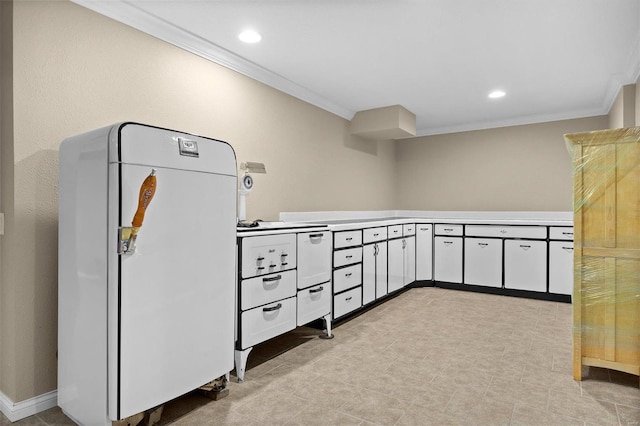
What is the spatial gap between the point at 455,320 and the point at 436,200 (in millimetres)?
2680

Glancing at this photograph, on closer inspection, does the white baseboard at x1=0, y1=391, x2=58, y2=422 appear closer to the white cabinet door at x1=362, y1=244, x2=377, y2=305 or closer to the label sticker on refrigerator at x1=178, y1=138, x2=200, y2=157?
the label sticker on refrigerator at x1=178, y1=138, x2=200, y2=157

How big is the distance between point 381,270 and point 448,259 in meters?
1.37

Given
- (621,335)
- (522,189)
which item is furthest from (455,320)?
(522,189)

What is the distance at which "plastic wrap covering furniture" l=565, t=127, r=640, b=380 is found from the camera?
7.66 feet

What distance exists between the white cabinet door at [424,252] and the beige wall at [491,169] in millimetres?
910

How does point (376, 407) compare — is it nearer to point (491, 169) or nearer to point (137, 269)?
point (137, 269)

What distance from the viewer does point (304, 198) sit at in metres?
4.15

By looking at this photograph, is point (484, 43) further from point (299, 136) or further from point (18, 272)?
point (18, 272)

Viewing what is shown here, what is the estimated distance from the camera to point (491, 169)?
218 inches

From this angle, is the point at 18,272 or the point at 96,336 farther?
the point at 18,272

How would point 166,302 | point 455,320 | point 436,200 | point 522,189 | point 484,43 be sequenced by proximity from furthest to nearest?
point 436,200 → point 522,189 → point 455,320 → point 484,43 → point 166,302

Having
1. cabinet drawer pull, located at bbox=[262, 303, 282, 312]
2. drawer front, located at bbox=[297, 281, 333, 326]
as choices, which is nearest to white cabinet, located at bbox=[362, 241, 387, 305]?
drawer front, located at bbox=[297, 281, 333, 326]

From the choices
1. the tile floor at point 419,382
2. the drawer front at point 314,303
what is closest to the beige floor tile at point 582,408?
the tile floor at point 419,382

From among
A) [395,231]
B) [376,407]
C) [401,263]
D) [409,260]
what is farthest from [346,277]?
[409,260]
